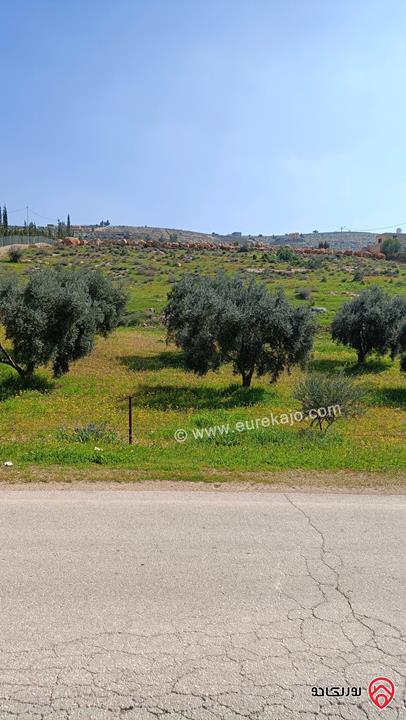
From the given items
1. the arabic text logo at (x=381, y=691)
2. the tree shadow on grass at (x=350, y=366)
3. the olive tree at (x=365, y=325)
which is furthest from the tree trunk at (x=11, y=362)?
the arabic text logo at (x=381, y=691)

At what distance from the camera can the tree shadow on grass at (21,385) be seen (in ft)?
71.2

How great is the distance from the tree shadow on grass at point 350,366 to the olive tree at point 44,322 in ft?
40.7

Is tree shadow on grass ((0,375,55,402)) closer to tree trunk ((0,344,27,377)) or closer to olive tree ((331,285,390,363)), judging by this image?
tree trunk ((0,344,27,377))

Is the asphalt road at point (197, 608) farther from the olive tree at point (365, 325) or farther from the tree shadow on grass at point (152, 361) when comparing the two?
the olive tree at point (365, 325)

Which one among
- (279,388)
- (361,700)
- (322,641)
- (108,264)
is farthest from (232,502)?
(108,264)

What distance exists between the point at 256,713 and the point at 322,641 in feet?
3.26

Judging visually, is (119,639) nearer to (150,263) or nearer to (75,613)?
(75,613)

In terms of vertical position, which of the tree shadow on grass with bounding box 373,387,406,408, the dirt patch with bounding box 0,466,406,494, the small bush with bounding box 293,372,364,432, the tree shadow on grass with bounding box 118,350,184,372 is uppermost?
the small bush with bounding box 293,372,364,432

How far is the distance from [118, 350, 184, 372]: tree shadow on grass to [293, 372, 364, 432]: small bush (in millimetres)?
14457

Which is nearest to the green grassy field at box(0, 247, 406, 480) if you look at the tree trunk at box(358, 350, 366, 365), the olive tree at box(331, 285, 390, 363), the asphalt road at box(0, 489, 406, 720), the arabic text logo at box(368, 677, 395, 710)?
the tree trunk at box(358, 350, 366, 365)

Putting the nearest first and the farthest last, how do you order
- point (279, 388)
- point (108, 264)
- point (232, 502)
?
point (232, 502) < point (279, 388) < point (108, 264)

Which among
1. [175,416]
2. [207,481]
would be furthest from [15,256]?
[207,481]

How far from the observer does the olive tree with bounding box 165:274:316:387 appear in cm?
2215

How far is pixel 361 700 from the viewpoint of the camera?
12.3ft
